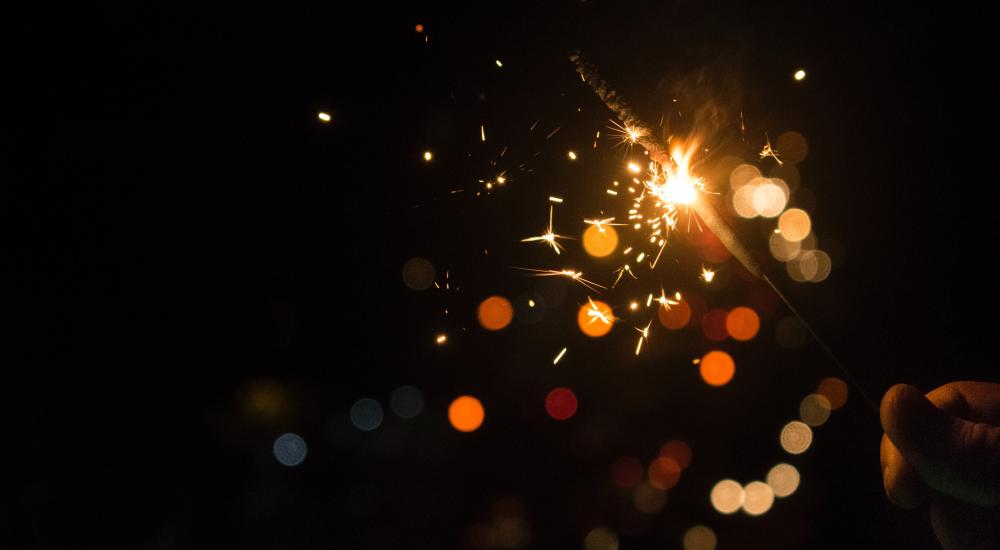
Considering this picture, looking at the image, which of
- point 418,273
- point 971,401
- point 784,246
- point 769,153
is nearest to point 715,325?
point 784,246

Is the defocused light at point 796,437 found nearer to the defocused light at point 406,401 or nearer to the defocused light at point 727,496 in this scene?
the defocused light at point 727,496

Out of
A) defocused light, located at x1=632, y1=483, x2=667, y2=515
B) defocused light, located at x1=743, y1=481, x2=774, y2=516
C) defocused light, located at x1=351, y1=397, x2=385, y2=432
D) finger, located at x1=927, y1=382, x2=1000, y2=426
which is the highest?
finger, located at x1=927, y1=382, x2=1000, y2=426

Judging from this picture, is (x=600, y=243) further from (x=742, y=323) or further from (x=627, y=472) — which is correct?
(x=627, y=472)

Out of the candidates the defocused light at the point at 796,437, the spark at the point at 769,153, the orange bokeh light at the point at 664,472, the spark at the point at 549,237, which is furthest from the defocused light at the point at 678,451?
the spark at the point at 769,153

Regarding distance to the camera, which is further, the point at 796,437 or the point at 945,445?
the point at 796,437

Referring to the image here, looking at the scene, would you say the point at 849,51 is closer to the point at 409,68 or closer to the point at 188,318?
the point at 409,68

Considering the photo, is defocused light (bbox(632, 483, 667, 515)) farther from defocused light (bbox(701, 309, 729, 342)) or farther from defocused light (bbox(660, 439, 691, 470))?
defocused light (bbox(701, 309, 729, 342))

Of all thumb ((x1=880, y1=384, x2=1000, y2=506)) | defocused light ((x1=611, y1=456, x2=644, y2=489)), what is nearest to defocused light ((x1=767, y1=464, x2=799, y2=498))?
defocused light ((x1=611, y1=456, x2=644, y2=489))

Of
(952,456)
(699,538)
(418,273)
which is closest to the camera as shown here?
(952,456)
